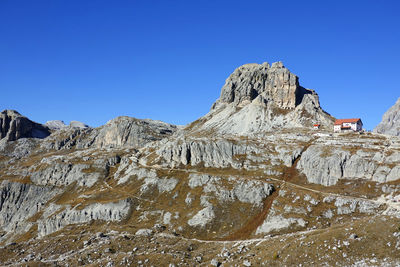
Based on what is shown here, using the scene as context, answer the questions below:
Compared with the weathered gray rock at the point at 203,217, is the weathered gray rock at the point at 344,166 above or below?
above

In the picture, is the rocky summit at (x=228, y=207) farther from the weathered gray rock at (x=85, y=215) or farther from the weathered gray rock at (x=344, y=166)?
the weathered gray rock at (x=85, y=215)

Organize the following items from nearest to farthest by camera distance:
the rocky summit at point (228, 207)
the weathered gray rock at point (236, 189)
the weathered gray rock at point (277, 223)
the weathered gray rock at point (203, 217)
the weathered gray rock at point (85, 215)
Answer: the rocky summit at point (228, 207), the weathered gray rock at point (277, 223), the weathered gray rock at point (203, 217), the weathered gray rock at point (236, 189), the weathered gray rock at point (85, 215)

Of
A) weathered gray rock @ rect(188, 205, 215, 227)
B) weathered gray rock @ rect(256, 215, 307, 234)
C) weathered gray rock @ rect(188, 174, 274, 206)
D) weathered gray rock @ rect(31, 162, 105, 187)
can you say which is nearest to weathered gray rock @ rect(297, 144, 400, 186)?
weathered gray rock @ rect(188, 174, 274, 206)

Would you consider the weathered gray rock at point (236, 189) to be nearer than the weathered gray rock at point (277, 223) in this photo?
No

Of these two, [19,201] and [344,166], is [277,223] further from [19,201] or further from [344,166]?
[19,201]

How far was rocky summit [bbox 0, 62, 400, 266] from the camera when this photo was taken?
226ft

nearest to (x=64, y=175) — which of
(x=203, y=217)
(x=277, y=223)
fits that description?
(x=203, y=217)

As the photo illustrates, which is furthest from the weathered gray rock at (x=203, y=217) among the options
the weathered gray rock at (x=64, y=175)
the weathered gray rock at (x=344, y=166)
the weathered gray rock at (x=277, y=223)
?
the weathered gray rock at (x=64, y=175)

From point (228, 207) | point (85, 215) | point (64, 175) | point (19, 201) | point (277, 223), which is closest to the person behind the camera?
point (277, 223)

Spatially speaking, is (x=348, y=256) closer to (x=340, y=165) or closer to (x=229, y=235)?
(x=229, y=235)

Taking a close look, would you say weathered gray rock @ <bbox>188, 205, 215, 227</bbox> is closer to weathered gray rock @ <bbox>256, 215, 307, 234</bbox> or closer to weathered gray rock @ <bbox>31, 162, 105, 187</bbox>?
weathered gray rock @ <bbox>256, 215, 307, 234</bbox>

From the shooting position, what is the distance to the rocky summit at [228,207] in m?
68.9

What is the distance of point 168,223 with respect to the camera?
111 m

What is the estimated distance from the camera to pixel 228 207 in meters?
112
